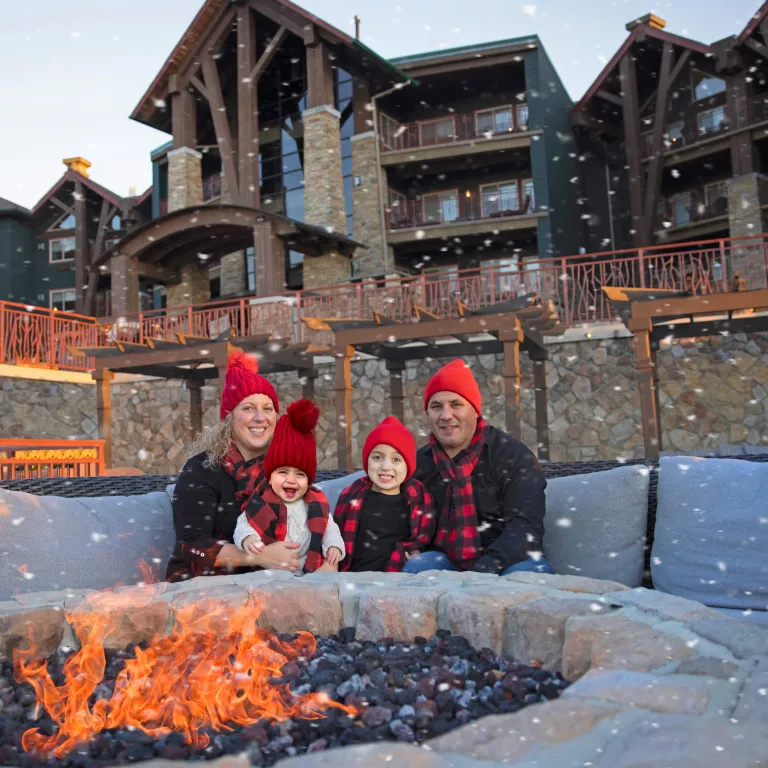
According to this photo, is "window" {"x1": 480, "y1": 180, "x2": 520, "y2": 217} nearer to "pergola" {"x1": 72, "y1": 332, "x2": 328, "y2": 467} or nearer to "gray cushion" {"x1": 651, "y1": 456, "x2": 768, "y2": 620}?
"pergola" {"x1": 72, "y1": 332, "x2": 328, "y2": 467}

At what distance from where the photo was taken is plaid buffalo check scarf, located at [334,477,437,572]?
3.32 metres

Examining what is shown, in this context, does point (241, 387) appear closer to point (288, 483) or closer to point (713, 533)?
point (288, 483)


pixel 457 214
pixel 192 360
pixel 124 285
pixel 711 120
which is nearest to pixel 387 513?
pixel 192 360

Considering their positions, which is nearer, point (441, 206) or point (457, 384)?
point (457, 384)

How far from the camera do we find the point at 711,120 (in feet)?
66.3

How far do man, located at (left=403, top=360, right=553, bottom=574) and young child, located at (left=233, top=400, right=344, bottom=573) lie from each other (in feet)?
1.23

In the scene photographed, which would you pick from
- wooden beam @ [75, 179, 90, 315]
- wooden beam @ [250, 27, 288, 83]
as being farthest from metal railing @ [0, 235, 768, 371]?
wooden beam @ [75, 179, 90, 315]

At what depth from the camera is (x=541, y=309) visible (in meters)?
10.3

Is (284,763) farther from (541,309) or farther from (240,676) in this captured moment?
(541,309)

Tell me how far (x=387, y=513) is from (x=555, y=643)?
4.35ft

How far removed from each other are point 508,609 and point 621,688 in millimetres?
596

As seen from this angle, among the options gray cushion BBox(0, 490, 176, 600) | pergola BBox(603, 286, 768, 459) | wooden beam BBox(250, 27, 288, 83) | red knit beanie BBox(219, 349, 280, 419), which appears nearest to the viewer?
gray cushion BBox(0, 490, 176, 600)

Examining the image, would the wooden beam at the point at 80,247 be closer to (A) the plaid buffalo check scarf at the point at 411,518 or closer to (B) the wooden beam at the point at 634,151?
(B) the wooden beam at the point at 634,151

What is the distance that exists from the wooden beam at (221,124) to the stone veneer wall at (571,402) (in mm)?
5504
